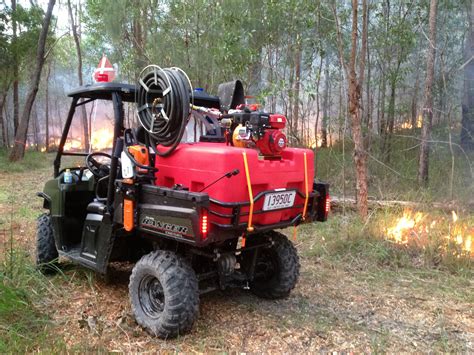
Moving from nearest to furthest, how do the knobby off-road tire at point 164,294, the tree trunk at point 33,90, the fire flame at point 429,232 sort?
the knobby off-road tire at point 164,294 → the fire flame at point 429,232 → the tree trunk at point 33,90

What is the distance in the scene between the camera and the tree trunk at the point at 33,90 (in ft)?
44.6

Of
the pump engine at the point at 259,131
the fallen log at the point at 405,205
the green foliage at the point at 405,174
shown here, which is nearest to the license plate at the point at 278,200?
the pump engine at the point at 259,131

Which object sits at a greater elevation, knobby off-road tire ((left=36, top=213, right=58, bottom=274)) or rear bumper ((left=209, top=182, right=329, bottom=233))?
rear bumper ((left=209, top=182, right=329, bottom=233))

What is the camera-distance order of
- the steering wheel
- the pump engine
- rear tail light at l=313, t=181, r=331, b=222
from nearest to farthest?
the pump engine
rear tail light at l=313, t=181, r=331, b=222
the steering wheel

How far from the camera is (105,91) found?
354 cm

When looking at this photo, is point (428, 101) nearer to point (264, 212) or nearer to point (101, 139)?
point (264, 212)

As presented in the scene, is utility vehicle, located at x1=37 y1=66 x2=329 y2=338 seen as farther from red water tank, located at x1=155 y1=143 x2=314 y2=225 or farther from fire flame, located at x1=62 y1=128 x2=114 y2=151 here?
fire flame, located at x1=62 y1=128 x2=114 y2=151

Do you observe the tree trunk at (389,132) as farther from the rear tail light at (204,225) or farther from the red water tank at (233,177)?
the rear tail light at (204,225)

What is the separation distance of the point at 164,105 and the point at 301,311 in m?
2.08

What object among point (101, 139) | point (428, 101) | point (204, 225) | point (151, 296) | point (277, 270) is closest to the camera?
point (204, 225)

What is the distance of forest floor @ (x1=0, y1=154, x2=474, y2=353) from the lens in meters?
2.95

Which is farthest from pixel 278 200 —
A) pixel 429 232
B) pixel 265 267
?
pixel 429 232

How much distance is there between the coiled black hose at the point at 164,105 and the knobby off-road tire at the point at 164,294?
2.74 ft

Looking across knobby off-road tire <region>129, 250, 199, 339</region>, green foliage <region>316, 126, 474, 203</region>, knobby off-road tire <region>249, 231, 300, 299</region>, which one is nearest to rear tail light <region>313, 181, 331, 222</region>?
knobby off-road tire <region>249, 231, 300, 299</region>
